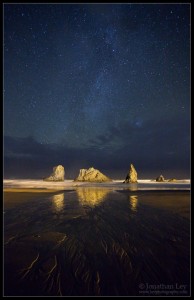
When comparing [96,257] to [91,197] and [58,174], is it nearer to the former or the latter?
[91,197]

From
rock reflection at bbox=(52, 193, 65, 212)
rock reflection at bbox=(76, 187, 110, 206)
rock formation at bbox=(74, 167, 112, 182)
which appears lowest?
rock formation at bbox=(74, 167, 112, 182)

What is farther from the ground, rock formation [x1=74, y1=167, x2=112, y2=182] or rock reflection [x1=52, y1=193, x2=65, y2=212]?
rock reflection [x1=52, y1=193, x2=65, y2=212]

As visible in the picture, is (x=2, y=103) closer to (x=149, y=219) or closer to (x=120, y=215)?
(x=120, y=215)

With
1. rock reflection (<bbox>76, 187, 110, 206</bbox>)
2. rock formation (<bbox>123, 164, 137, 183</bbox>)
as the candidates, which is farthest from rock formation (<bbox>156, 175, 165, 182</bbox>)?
rock reflection (<bbox>76, 187, 110, 206</bbox>)

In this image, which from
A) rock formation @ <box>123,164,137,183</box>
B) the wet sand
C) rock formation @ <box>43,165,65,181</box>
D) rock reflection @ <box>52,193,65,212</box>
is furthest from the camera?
rock formation @ <box>43,165,65,181</box>

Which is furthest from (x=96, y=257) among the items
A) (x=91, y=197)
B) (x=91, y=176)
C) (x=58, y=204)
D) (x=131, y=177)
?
(x=91, y=176)

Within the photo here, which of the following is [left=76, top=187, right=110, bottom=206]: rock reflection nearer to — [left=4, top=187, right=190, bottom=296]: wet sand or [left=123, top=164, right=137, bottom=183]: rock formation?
[left=4, top=187, right=190, bottom=296]: wet sand

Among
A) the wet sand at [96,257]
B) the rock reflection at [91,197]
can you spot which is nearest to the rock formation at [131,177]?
the rock reflection at [91,197]

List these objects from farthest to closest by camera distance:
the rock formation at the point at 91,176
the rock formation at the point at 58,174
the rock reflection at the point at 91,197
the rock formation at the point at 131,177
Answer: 1. the rock formation at the point at 91,176
2. the rock formation at the point at 58,174
3. the rock formation at the point at 131,177
4. the rock reflection at the point at 91,197

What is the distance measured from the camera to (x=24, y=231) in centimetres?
812

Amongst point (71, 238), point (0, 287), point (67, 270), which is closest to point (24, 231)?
point (71, 238)

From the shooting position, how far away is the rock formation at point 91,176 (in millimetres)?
116812

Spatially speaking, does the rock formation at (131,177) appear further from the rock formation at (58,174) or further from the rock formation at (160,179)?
the rock formation at (58,174)

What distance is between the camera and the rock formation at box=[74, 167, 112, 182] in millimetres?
116812
